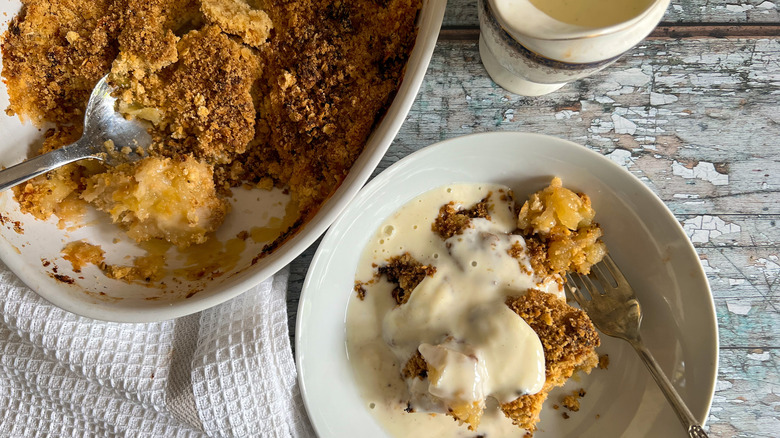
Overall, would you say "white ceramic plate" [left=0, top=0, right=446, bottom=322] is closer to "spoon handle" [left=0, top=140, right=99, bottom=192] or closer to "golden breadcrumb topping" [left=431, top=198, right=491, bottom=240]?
"spoon handle" [left=0, top=140, right=99, bottom=192]

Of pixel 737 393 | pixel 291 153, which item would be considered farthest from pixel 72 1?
pixel 737 393

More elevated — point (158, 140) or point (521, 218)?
point (158, 140)

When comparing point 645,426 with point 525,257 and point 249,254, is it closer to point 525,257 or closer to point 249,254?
point 525,257

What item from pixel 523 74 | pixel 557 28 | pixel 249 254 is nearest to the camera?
pixel 557 28

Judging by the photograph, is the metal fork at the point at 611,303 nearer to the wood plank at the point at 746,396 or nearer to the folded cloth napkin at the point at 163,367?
the wood plank at the point at 746,396

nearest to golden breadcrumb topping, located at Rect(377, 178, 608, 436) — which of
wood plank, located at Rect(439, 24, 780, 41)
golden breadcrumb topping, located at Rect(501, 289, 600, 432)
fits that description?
golden breadcrumb topping, located at Rect(501, 289, 600, 432)

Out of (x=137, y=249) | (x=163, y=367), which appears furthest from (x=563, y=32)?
(x=163, y=367)
